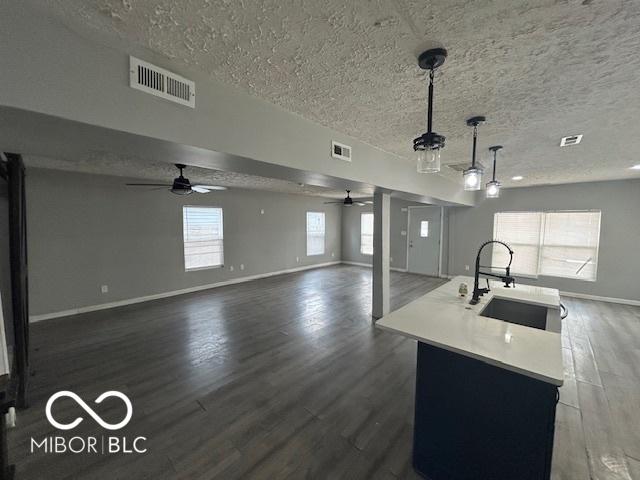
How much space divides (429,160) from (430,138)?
0.14 m

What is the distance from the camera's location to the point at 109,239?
4.67 meters

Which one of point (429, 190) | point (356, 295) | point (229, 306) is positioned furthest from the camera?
point (356, 295)

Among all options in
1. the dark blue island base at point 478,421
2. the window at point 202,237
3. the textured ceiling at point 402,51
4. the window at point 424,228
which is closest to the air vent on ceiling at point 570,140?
the textured ceiling at point 402,51

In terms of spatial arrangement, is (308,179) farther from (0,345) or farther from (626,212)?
(626,212)

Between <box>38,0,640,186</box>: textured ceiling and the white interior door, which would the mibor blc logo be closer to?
<box>38,0,640,186</box>: textured ceiling

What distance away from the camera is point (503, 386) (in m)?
1.36

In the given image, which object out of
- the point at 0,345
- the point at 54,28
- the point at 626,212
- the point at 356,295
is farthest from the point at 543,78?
the point at 626,212

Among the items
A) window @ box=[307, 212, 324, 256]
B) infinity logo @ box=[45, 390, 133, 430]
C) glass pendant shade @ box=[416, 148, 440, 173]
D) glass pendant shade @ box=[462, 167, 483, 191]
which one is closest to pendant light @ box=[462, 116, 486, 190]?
glass pendant shade @ box=[462, 167, 483, 191]

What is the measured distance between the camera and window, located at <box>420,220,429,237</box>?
7590 millimetres

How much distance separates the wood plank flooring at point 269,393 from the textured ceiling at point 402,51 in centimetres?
252

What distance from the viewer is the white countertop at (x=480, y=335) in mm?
1268

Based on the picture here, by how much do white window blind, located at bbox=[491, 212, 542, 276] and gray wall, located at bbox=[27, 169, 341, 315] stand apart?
21.4 ft

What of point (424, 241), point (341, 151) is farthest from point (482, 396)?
point (424, 241)

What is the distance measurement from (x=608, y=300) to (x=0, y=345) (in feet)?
28.0
